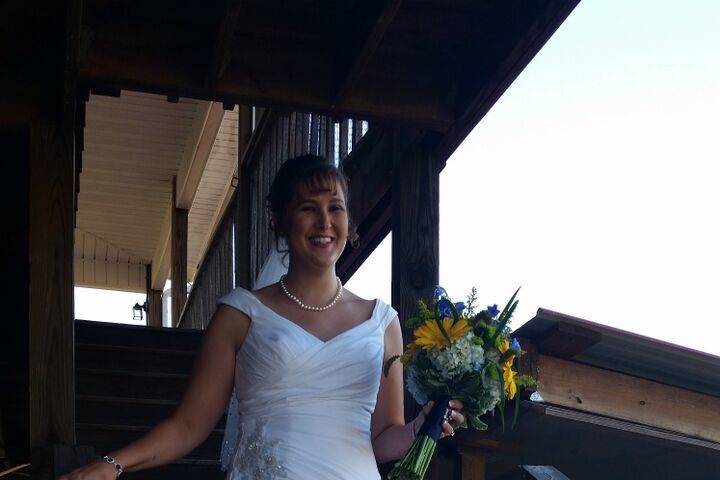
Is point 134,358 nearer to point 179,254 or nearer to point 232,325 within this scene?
point 232,325

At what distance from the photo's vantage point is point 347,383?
11.5 feet

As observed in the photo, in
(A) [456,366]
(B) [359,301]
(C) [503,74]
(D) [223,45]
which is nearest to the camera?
(A) [456,366]

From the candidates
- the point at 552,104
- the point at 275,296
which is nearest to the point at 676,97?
the point at 552,104

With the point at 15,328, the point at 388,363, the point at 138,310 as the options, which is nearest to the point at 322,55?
the point at 388,363

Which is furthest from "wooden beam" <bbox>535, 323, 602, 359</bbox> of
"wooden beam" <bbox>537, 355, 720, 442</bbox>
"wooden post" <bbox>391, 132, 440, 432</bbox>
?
"wooden post" <bbox>391, 132, 440, 432</bbox>

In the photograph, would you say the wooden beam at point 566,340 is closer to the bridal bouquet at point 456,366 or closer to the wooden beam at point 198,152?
the bridal bouquet at point 456,366

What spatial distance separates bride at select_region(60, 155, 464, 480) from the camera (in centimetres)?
340

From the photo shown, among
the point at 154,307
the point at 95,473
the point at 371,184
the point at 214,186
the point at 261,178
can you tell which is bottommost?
the point at 95,473

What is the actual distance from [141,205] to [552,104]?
630 centimetres

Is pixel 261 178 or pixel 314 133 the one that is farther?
pixel 261 178

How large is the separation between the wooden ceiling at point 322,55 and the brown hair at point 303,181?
1.25 metres

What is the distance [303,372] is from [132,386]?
13.5ft

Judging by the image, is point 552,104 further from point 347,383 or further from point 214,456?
point 347,383

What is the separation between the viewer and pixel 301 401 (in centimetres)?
345
